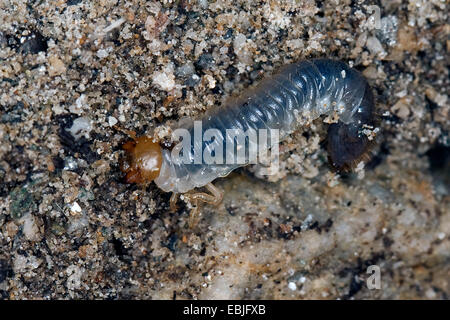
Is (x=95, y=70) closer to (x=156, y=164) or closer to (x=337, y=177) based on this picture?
(x=156, y=164)

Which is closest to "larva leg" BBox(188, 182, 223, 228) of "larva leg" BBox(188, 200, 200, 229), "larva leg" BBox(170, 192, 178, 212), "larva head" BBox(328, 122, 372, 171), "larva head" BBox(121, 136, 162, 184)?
"larva leg" BBox(188, 200, 200, 229)

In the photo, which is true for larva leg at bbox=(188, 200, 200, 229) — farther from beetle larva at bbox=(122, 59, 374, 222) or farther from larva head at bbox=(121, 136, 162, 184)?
larva head at bbox=(121, 136, 162, 184)

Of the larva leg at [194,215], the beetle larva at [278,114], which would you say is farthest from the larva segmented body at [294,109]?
the larva leg at [194,215]

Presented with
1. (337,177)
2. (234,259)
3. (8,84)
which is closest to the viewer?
(8,84)

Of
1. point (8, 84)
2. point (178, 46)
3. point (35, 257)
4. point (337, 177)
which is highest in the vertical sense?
point (178, 46)

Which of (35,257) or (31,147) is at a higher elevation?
(31,147)

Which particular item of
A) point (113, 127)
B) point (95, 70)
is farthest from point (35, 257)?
point (95, 70)

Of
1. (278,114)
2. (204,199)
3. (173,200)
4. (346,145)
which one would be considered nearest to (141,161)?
(173,200)

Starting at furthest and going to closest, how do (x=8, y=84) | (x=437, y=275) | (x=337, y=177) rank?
(x=437, y=275) → (x=337, y=177) → (x=8, y=84)
